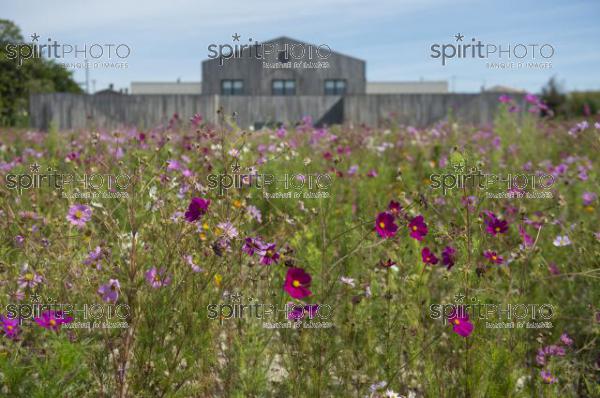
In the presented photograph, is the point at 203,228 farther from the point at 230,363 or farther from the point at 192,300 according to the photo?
the point at 230,363

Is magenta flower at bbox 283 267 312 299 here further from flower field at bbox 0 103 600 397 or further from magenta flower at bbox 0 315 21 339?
magenta flower at bbox 0 315 21 339

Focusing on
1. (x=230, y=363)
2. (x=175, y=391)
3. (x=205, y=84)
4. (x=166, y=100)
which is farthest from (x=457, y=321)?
(x=205, y=84)

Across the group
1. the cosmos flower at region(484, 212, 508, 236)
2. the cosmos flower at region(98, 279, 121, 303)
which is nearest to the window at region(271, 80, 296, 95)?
the cosmos flower at region(484, 212, 508, 236)

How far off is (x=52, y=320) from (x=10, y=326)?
0.89 feet

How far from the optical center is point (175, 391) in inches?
95.9

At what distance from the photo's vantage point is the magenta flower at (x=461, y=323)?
2365 mm

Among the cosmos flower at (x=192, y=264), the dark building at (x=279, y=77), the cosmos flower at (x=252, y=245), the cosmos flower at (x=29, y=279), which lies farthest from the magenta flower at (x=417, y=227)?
the dark building at (x=279, y=77)

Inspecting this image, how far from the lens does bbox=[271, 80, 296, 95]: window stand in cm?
3447

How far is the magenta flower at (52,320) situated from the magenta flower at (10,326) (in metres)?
0.20

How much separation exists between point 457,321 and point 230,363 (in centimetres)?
97

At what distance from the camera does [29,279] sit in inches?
102

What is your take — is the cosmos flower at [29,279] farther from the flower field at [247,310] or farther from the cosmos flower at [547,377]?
the cosmos flower at [547,377]

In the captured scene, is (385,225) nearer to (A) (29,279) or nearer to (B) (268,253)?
(B) (268,253)

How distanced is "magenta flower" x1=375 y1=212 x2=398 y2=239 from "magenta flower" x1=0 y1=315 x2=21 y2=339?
1.53m
